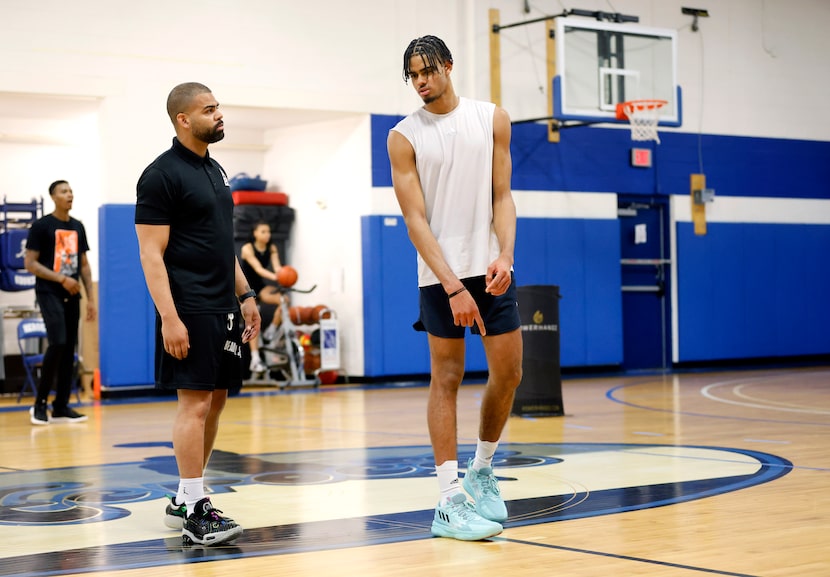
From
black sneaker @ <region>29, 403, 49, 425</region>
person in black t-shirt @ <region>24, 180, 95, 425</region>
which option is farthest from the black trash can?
black sneaker @ <region>29, 403, 49, 425</region>

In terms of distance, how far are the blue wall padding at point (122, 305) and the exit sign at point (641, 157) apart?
21.7 feet

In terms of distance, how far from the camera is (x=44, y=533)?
4098mm

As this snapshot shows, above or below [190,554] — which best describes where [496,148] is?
above

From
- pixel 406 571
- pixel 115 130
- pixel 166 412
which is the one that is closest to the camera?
pixel 406 571

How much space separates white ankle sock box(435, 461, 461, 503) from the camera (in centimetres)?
389

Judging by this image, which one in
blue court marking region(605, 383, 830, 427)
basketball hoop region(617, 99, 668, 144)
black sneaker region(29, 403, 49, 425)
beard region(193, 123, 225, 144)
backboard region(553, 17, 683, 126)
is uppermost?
backboard region(553, 17, 683, 126)

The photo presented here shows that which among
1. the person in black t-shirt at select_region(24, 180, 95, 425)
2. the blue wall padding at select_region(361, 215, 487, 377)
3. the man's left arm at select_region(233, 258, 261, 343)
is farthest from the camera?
the blue wall padding at select_region(361, 215, 487, 377)

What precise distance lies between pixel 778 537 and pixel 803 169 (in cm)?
1348

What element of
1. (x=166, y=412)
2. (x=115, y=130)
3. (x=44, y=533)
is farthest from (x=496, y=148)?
(x=115, y=130)

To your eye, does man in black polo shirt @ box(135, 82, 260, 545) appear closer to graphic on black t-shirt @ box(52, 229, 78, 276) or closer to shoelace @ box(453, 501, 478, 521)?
shoelace @ box(453, 501, 478, 521)

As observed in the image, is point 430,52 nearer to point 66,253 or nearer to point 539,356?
point 539,356

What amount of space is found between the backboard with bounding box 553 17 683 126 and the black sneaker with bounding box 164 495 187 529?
944cm

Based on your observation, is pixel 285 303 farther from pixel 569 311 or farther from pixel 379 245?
pixel 569 311

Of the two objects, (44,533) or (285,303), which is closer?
(44,533)
